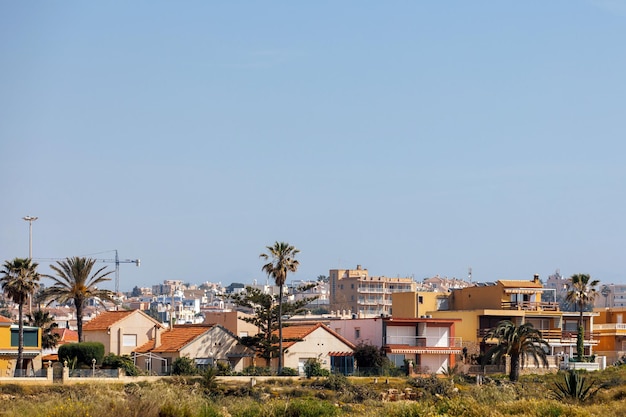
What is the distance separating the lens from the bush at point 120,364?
64.7 m

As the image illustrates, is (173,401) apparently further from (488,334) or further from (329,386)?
(488,334)

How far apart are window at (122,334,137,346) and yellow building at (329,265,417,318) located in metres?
104

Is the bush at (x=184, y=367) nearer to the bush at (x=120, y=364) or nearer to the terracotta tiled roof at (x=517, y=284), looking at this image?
the bush at (x=120, y=364)

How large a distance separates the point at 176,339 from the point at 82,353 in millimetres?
8690

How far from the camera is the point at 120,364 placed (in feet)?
217

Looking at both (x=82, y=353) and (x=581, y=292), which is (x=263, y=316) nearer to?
(x=82, y=353)

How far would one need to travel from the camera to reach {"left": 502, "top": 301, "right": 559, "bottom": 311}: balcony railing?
3292 inches

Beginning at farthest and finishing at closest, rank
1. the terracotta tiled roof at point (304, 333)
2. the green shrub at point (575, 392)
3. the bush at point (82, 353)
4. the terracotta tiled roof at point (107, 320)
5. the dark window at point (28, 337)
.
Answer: the terracotta tiled roof at point (107, 320) < the terracotta tiled roof at point (304, 333) < the dark window at point (28, 337) < the bush at point (82, 353) < the green shrub at point (575, 392)

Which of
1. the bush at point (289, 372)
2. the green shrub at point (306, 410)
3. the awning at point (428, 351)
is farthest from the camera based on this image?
the awning at point (428, 351)

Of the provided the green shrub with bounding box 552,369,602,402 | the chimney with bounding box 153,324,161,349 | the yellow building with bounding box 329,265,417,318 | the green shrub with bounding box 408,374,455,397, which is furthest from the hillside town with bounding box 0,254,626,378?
the yellow building with bounding box 329,265,417,318

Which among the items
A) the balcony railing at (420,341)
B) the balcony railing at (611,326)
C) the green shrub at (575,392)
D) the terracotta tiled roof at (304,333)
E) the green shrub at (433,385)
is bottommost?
the green shrub at (433,385)

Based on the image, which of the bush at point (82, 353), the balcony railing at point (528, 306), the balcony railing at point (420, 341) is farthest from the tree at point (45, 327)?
the balcony railing at point (528, 306)

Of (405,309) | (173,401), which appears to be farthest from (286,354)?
(173,401)

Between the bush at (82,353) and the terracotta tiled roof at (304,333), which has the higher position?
the terracotta tiled roof at (304,333)
